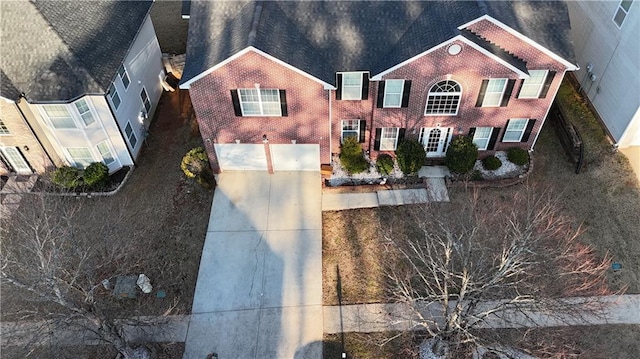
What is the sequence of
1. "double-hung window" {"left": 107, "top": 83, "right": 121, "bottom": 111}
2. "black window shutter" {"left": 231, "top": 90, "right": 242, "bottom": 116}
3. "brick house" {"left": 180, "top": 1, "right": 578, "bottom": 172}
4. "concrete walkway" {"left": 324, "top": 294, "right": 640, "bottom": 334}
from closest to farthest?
1. "concrete walkway" {"left": 324, "top": 294, "right": 640, "bottom": 334}
2. "brick house" {"left": 180, "top": 1, "right": 578, "bottom": 172}
3. "black window shutter" {"left": 231, "top": 90, "right": 242, "bottom": 116}
4. "double-hung window" {"left": 107, "top": 83, "right": 121, "bottom": 111}

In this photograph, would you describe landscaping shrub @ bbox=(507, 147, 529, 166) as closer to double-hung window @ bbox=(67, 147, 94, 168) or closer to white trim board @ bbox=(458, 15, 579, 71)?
white trim board @ bbox=(458, 15, 579, 71)

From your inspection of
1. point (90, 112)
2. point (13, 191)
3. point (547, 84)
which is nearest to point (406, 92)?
point (547, 84)

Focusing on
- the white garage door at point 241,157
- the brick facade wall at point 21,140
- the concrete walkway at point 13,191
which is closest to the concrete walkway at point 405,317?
Result: the white garage door at point 241,157

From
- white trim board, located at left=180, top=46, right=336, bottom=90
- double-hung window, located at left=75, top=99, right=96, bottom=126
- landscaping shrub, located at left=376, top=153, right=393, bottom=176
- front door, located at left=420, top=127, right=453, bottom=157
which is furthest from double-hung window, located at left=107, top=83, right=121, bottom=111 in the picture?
front door, located at left=420, top=127, right=453, bottom=157

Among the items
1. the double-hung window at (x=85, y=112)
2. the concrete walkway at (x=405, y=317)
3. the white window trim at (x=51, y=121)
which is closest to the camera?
the concrete walkway at (x=405, y=317)

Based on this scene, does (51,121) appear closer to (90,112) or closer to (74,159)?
(90,112)

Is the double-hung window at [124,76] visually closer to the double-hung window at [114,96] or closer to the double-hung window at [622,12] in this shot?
the double-hung window at [114,96]
